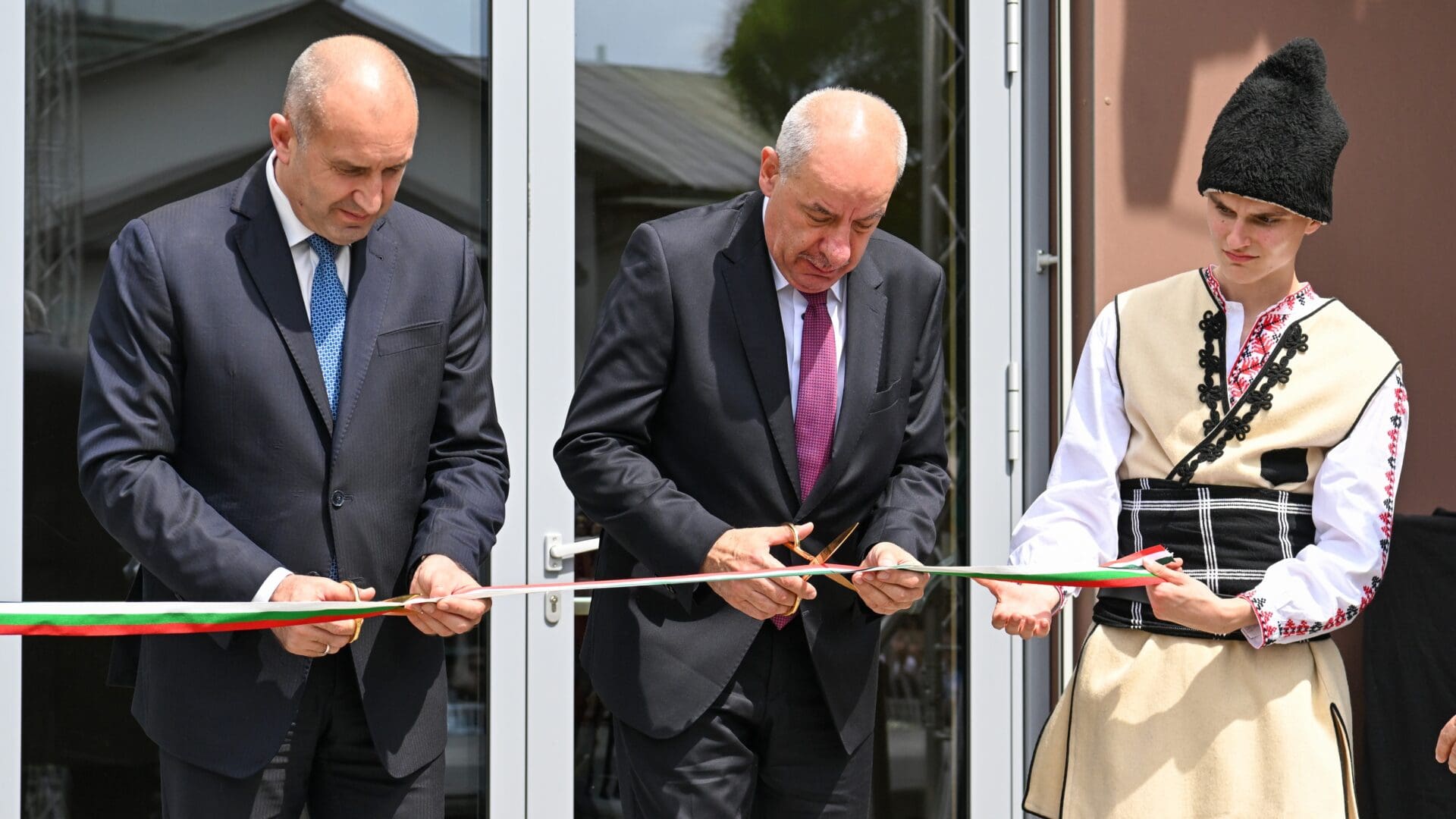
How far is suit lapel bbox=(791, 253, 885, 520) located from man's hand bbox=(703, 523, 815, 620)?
0.48 ft

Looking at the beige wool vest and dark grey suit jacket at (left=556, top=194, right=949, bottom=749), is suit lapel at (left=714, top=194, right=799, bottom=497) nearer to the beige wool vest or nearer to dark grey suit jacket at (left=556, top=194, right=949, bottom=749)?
dark grey suit jacket at (left=556, top=194, right=949, bottom=749)

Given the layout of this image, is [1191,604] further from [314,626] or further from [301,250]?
[301,250]

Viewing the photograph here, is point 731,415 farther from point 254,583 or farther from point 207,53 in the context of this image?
point 207,53

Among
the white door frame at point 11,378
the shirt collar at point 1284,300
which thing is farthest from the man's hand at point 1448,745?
the white door frame at point 11,378

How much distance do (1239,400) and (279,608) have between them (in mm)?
1638

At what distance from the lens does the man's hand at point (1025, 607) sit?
8.66ft

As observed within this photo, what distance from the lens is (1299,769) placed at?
2.64 meters

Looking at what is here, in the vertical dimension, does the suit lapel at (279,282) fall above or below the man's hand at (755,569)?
above

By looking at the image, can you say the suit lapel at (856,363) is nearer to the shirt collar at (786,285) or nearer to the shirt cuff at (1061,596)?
the shirt collar at (786,285)

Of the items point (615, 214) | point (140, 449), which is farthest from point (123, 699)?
point (615, 214)

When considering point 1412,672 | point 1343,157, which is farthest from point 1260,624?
point 1343,157

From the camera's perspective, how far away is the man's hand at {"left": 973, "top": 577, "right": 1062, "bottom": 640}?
8.66 feet

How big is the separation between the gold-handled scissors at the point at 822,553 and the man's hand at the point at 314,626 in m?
0.68

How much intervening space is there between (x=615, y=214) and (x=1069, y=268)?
4.19 feet
